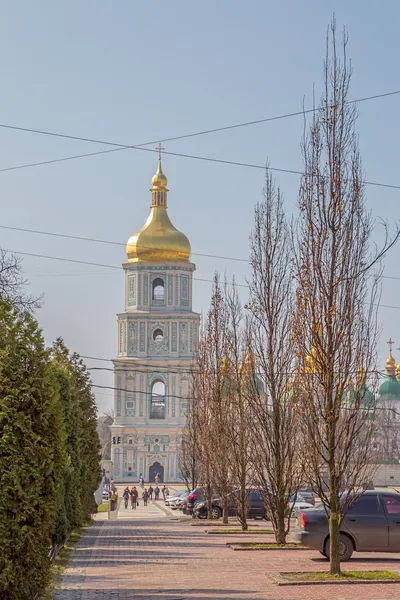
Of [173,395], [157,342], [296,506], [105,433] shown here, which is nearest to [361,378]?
[296,506]

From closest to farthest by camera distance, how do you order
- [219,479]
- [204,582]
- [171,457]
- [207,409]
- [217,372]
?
[204,582]
[219,479]
[217,372]
[207,409]
[171,457]

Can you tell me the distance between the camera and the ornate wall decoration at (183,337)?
99.6 m

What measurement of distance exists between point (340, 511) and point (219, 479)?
17.5 metres

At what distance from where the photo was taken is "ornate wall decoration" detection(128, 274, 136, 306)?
333 feet

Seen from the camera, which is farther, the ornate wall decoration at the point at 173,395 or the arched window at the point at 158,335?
the arched window at the point at 158,335

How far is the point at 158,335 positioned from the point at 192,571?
82355 millimetres

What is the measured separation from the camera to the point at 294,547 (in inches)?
951

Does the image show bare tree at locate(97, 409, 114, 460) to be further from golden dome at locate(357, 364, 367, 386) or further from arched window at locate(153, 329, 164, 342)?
golden dome at locate(357, 364, 367, 386)

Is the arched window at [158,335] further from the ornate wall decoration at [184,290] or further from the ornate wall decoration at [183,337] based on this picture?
the ornate wall decoration at [184,290]

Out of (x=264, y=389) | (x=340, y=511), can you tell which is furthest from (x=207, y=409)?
(x=340, y=511)

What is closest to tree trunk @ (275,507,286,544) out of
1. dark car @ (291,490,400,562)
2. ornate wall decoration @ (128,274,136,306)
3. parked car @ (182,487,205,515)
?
dark car @ (291,490,400,562)

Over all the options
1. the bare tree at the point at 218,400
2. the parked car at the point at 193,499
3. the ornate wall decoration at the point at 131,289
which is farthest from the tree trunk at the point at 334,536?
the ornate wall decoration at the point at 131,289

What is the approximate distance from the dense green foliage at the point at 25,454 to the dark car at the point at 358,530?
26.3 feet

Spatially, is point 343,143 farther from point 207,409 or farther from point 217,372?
point 207,409
